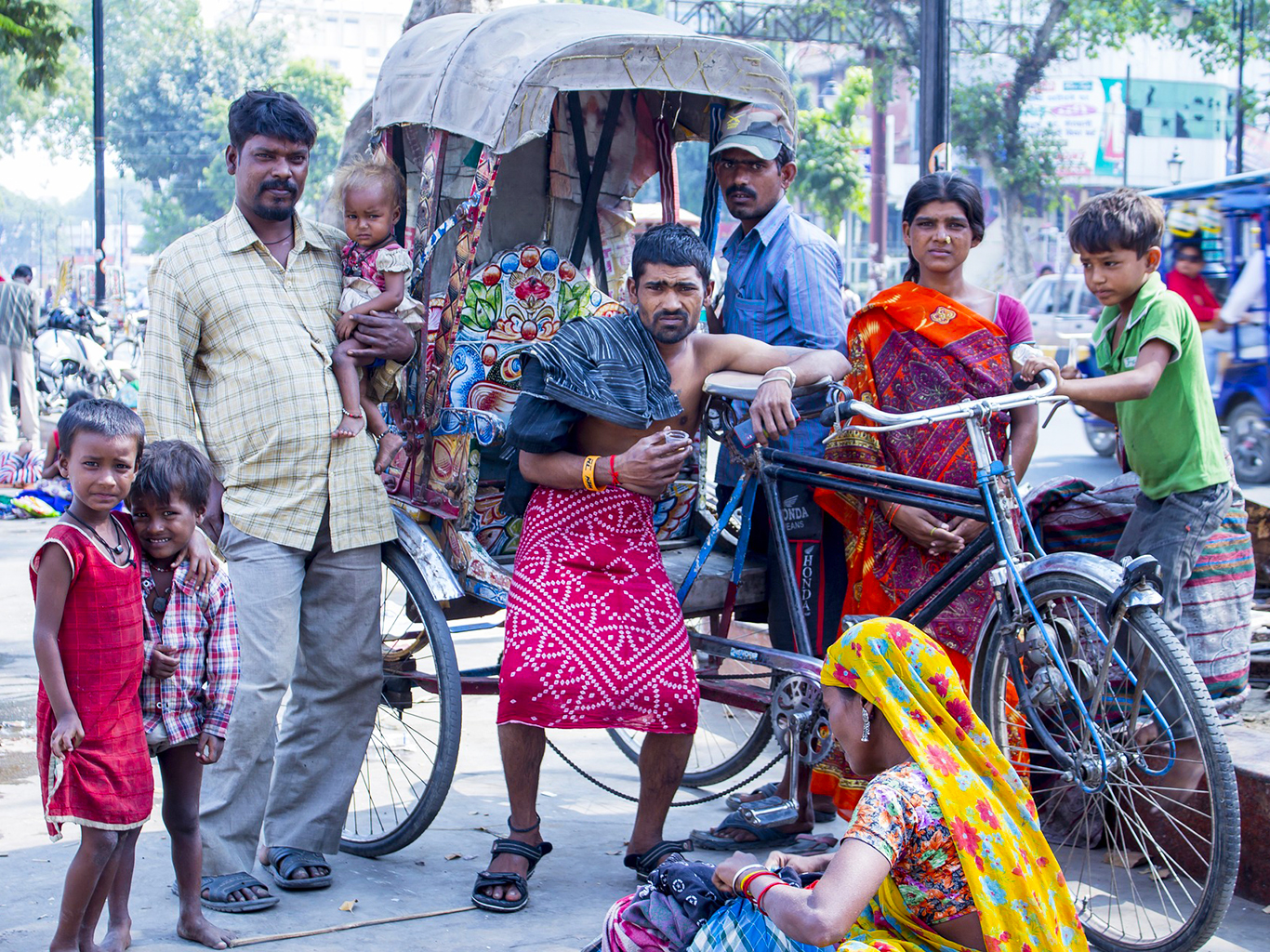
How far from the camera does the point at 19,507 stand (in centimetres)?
1019

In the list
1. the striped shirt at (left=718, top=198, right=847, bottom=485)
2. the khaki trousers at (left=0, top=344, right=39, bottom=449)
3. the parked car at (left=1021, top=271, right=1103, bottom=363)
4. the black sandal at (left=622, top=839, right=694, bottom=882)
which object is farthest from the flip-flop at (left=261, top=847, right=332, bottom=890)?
the parked car at (left=1021, top=271, right=1103, bottom=363)

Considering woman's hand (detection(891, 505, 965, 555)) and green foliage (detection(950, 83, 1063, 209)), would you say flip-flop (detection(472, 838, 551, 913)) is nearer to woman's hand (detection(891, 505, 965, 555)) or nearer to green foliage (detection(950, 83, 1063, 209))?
woman's hand (detection(891, 505, 965, 555))

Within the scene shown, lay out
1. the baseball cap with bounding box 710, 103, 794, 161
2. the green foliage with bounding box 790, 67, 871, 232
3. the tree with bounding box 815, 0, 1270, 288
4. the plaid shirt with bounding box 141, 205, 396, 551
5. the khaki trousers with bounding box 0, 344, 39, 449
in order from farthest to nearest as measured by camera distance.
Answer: the green foliage with bounding box 790, 67, 871, 232 < the tree with bounding box 815, 0, 1270, 288 < the khaki trousers with bounding box 0, 344, 39, 449 < the baseball cap with bounding box 710, 103, 794, 161 < the plaid shirt with bounding box 141, 205, 396, 551

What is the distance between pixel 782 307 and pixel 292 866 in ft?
6.94

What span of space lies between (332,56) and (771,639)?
102387 millimetres

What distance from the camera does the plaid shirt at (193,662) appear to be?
296 centimetres

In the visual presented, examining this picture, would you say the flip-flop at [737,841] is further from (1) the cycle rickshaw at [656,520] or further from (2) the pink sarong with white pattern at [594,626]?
(2) the pink sarong with white pattern at [594,626]

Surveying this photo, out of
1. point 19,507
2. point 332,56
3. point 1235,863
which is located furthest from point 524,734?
point 332,56

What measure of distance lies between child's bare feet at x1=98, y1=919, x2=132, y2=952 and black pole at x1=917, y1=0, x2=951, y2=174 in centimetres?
630

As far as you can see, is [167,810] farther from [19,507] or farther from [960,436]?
[19,507]

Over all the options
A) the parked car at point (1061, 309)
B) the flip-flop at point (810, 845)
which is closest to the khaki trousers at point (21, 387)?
the flip-flop at point (810, 845)

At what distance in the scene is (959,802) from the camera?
2162mm

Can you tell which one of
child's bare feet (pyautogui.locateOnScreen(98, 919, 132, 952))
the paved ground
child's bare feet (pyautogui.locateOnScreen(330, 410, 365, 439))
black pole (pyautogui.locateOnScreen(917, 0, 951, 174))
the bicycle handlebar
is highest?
black pole (pyautogui.locateOnScreen(917, 0, 951, 174))

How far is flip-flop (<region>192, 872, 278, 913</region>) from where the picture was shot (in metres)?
3.27
